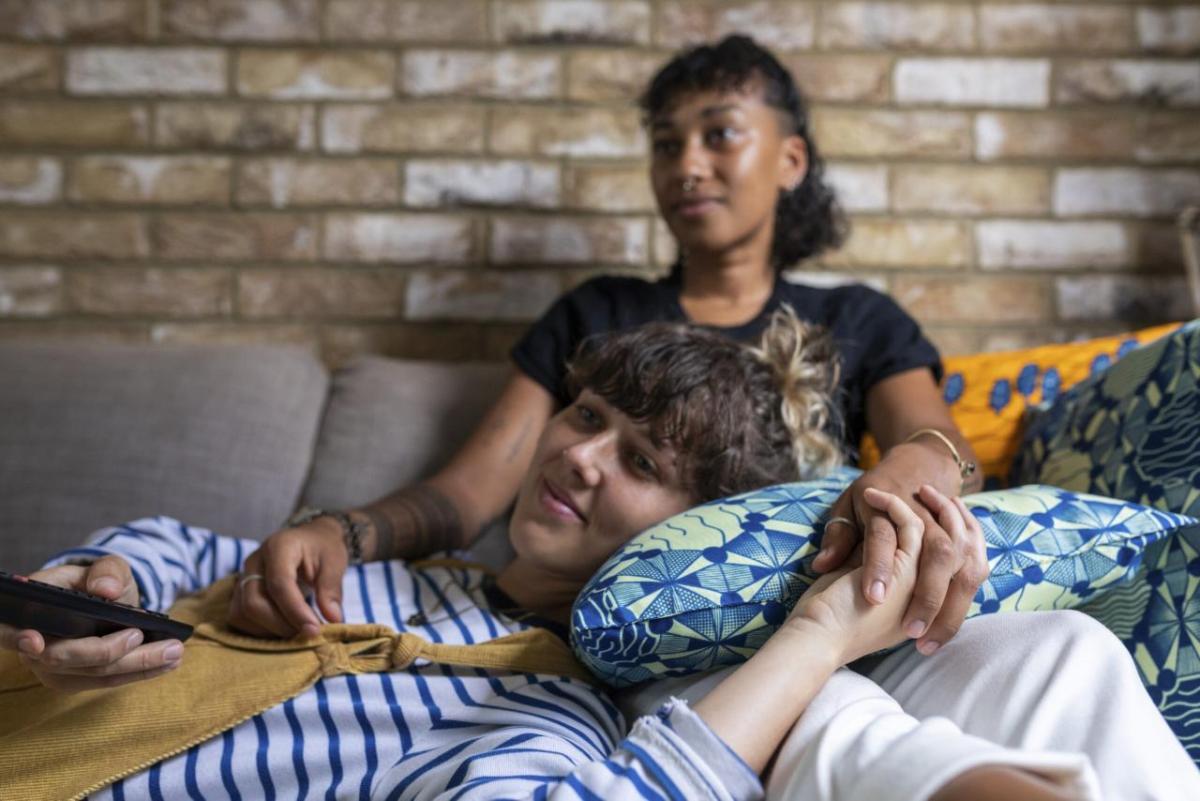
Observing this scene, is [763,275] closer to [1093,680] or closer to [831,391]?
[831,391]

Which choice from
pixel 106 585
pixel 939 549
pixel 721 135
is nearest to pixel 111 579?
pixel 106 585

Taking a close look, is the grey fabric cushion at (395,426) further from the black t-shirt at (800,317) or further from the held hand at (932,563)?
the held hand at (932,563)

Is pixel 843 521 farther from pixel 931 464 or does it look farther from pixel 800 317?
pixel 800 317

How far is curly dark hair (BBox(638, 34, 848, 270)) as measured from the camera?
152 cm

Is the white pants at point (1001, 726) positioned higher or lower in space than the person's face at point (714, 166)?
lower

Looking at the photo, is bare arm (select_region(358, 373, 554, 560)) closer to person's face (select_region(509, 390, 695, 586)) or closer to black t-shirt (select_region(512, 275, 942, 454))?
black t-shirt (select_region(512, 275, 942, 454))

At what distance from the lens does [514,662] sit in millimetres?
900

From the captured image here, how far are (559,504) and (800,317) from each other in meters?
0.64

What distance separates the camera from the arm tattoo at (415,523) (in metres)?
1.19

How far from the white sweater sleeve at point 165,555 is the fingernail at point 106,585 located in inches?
4.1

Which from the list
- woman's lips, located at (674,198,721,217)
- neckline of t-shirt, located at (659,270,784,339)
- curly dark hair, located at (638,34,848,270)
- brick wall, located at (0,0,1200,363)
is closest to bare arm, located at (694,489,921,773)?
neckline of t-shirt, located at (659,270,784,339)

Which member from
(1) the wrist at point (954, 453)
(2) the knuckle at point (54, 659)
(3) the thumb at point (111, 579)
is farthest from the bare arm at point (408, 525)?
(1) the wrist at point (954, 453)

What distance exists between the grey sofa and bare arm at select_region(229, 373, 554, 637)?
0.36ft

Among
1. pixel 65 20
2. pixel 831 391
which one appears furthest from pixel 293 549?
pixel 65 20
